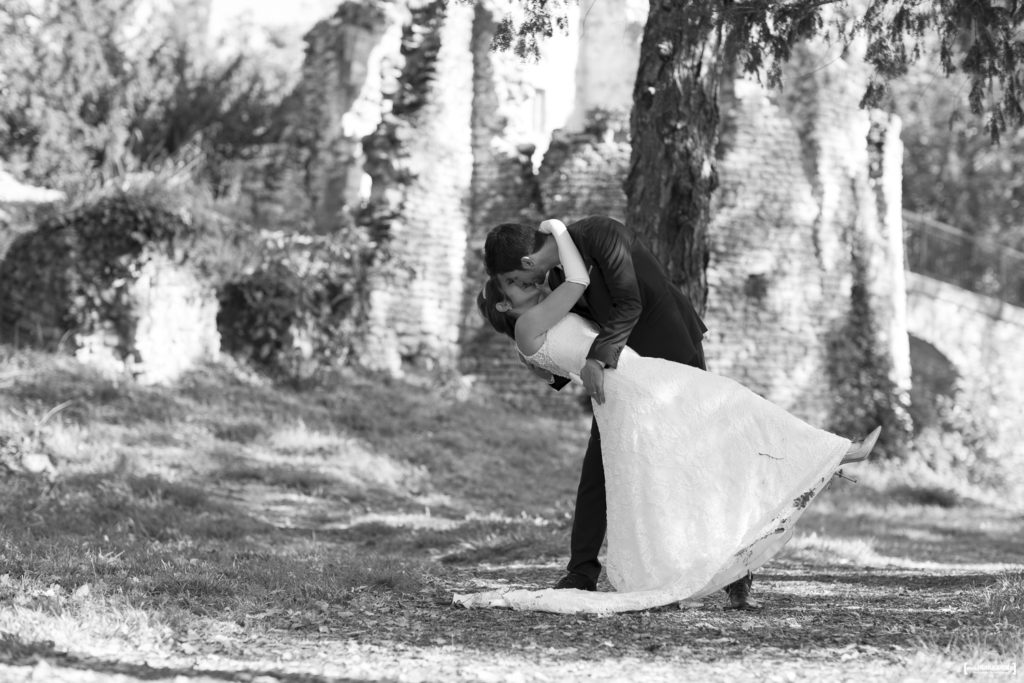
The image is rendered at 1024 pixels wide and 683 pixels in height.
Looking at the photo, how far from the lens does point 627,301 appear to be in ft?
16.1

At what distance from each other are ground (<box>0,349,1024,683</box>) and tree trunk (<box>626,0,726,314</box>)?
6.77 ft

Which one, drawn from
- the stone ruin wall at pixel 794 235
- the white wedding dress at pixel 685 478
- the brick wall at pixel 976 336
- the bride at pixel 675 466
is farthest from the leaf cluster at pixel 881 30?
the brick wall at pixel 976 336

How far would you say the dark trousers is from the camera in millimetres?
5203

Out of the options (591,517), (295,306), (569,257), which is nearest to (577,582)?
(591,517)

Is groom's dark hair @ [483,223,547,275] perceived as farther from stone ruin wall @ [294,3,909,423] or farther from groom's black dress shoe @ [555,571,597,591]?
stone ruin wall @ [294,3,909,423]

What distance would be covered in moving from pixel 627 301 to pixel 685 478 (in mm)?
759

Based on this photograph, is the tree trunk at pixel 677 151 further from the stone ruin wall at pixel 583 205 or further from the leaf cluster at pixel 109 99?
the leaf cluster at pixel 109 99

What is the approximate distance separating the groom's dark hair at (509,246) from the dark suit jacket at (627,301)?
0.20 metres

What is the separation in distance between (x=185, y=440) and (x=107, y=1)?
10.9 m

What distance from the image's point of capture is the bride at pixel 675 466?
4680mm

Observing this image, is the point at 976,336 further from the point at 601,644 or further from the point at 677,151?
the point at 601,644

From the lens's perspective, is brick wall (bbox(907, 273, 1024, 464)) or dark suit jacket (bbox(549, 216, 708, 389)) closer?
dark suit jacket (bbox(549, 216, 708, 389))

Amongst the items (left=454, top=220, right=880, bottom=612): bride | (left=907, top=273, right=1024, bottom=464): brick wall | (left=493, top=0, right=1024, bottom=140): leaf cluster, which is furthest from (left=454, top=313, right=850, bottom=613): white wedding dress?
(left=907, top=273, right=1024, bottom=464): brick wall

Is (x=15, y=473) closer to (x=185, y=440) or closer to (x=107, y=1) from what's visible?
(x=185, y=440)
